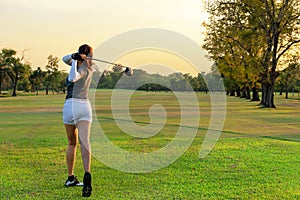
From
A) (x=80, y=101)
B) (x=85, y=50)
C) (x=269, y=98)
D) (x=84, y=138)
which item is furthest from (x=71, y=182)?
(x=269, y=98)

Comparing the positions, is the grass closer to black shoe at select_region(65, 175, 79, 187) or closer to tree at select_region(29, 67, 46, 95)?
black shoe at select_region(65, 175, 79, 187)

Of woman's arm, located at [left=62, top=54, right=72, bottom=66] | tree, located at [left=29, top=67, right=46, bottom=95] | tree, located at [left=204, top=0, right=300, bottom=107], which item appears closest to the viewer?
woman's arm, located at [left=62, top=54, right=72, bottom=66]

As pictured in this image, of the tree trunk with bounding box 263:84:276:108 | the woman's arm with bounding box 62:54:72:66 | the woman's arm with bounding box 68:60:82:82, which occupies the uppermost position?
the woman's arm with bounding box 62:54:72:66

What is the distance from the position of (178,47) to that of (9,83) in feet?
333

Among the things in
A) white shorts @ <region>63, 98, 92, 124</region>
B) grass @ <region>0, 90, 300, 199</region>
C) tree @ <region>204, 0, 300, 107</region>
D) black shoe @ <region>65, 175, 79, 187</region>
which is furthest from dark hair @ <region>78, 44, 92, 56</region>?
tree @ <region>204, 0, 300, 107</region>

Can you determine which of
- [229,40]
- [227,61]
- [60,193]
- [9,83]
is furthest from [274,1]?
[9,83]

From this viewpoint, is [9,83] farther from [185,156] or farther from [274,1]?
[185,156]

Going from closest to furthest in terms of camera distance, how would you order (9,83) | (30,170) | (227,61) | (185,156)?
(30,170) → (185,156) → (227,61) → (9,83)

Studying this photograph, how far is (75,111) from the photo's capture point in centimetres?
565

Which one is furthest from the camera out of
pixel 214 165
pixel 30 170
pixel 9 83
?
pixel 9 83

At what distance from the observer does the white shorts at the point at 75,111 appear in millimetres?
5652

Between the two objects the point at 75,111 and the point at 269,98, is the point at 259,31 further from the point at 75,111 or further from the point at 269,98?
the point at 75,111

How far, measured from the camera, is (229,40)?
41250 millimetres

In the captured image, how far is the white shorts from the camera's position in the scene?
223 inches
